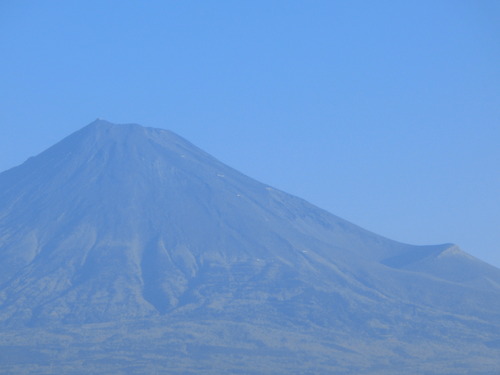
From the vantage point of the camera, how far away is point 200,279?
Result: 401ft

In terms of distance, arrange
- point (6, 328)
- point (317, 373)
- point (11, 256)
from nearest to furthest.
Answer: point (317, 373) → point (6, 328) → point (11, 256)

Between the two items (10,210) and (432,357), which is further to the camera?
(10,210)

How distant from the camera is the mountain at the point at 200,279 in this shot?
335ft

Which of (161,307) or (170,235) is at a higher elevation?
(170,235)

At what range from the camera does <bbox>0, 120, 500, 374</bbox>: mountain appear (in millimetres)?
102188

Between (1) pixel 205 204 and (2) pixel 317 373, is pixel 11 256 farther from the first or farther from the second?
(2) pixel 317 373

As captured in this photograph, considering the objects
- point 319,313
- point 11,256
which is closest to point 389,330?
point 319,313

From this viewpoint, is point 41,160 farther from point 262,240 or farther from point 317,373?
point 317,373

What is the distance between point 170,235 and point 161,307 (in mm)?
→ 19102

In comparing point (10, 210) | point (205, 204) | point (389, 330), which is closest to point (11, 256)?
point (10, 210)

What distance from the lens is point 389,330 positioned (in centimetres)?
11356

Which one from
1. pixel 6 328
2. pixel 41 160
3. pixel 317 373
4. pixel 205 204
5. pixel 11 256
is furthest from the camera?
pixel 41 160

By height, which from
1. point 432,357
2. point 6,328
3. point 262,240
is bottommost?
point 6,328

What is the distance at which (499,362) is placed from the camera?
10338cm
